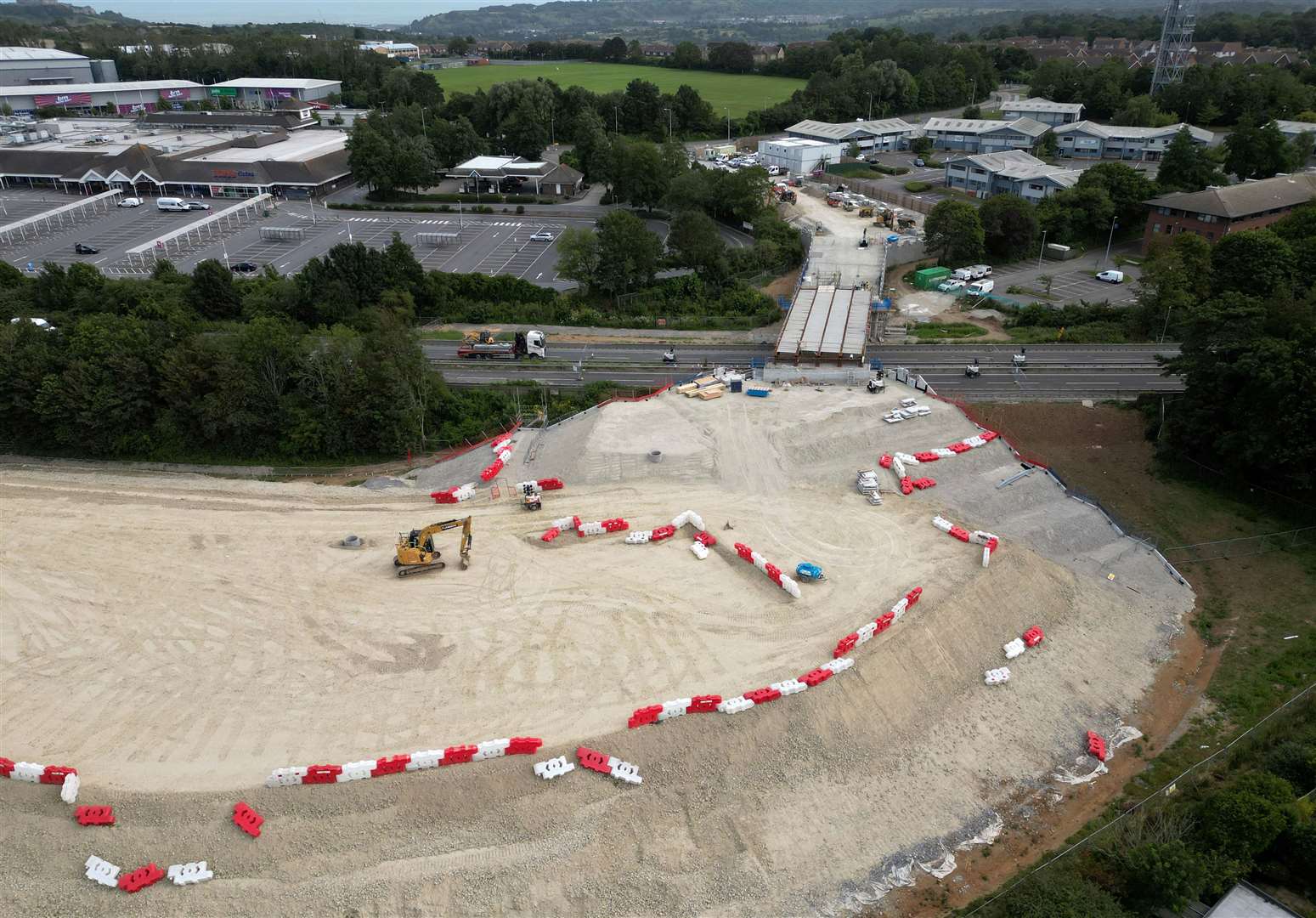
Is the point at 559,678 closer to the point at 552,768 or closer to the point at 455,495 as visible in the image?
the point at 552,768

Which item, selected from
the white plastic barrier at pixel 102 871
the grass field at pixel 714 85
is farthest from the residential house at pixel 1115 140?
the white plastic barrier at pixel 102 871

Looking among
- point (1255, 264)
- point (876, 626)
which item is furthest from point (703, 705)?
point (1255, 264)

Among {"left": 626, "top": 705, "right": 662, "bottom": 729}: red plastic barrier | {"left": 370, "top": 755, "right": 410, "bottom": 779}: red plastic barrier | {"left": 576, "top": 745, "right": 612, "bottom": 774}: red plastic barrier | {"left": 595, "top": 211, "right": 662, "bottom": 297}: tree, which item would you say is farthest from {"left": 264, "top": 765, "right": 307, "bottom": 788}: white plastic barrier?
{"left": 595, "top": 211, "right": 662, "bottom": 297}: tree

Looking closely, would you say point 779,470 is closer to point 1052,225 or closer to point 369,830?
point 369,830

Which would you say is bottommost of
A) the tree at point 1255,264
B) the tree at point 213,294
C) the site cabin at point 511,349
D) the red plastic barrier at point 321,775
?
the red plastic barrier at point 321,775

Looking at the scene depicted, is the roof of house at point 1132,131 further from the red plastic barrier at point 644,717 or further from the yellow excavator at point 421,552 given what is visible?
the red plastic barrier at point 644,717

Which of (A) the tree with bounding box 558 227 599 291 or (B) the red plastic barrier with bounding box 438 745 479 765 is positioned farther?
(A) the tree with bounding box 558 227 599 291

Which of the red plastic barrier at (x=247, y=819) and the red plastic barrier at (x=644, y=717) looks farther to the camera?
the red plastic barrier at (x=644, y=717)

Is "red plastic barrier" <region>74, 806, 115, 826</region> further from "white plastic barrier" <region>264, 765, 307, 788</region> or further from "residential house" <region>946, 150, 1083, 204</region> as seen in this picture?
"residential house" <region>946, 150, 1083, 204</region>
